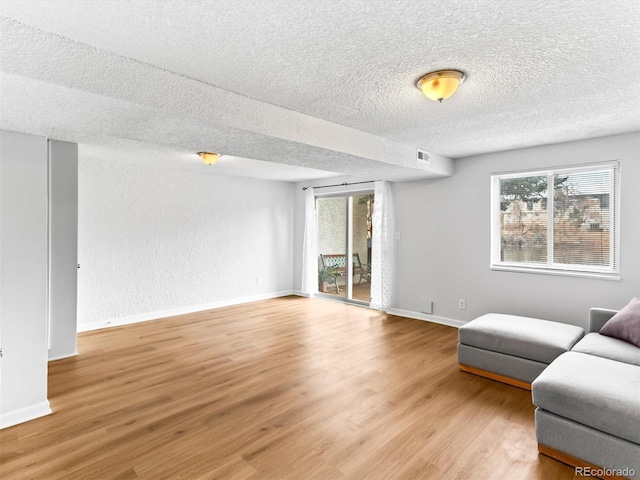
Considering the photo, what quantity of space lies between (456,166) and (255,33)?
3.80 metres

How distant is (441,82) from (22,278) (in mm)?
3309

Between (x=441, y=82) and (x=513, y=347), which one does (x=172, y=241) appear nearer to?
(x=441, y=82)

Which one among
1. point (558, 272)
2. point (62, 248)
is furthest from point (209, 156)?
point (558, 272)

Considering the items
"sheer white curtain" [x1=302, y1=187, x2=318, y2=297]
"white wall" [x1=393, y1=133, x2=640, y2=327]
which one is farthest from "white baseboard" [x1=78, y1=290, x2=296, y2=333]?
"white wall" [x1=393, y1=133, x2=640, y2=327]

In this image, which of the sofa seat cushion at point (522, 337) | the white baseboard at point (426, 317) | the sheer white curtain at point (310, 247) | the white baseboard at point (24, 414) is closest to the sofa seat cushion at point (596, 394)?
the sofa seat cushion at point (522, 337)

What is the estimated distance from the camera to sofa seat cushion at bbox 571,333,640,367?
8.05 feet

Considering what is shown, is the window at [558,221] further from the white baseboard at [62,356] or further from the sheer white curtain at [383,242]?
the white baseboard at [62,356]

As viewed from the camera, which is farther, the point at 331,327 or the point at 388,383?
the point at 331,327

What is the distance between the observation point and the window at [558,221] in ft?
11.9

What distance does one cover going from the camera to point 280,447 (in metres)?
2.17

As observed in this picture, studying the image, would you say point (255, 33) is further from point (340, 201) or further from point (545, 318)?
point (340, 201)

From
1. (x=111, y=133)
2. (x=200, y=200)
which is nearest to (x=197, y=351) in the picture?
(x=111, y=133)

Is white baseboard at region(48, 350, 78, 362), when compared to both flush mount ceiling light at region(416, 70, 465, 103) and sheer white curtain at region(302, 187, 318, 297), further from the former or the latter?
flush mount ceiling light at region(416, 70, 465, 103)

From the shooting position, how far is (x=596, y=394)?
1944mm
